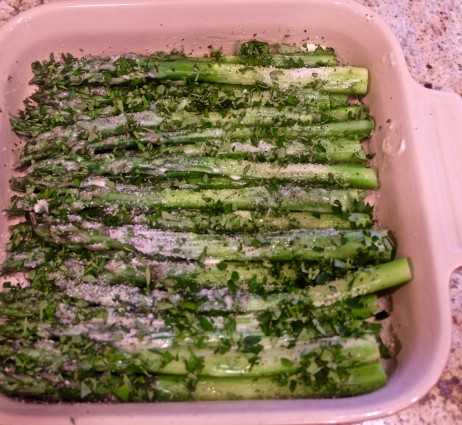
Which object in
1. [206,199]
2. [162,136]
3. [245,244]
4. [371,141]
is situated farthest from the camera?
[371,141]

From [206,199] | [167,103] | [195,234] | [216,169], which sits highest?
[167,103]

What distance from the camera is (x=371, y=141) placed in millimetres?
2719

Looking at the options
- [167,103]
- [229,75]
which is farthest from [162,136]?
[229,75]

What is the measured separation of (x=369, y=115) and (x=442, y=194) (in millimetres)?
703

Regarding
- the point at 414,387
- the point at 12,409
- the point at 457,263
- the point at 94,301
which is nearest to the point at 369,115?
the point at 457,263

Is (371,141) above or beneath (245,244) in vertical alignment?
above

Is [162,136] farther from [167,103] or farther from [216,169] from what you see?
[216,169]

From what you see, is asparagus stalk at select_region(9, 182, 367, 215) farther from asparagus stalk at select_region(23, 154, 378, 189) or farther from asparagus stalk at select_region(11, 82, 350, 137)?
asparagus stalk at select_region(11, 82, 350, 137)

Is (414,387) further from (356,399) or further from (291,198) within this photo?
(291,198)

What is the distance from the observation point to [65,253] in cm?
244

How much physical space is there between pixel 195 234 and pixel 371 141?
115cm

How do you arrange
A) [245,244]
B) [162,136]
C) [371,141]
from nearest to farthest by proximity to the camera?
[245,244] < [162,136] < [371,141]

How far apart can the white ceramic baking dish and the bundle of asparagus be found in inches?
3.9

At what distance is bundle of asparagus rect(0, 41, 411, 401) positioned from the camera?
2.11 meters
